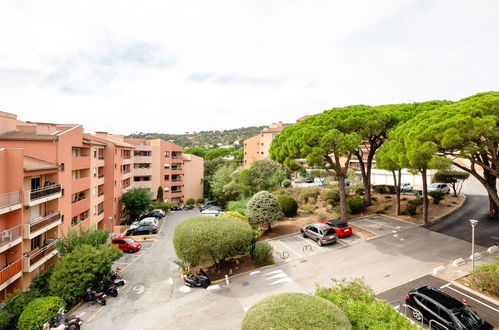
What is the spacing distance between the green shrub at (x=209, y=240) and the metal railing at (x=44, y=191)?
32.0ft

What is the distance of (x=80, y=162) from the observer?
972 inches

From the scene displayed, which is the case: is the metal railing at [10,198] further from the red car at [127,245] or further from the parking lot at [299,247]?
the parking lot at [299,247]

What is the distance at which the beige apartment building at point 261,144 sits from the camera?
217 ft

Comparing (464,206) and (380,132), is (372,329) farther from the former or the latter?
(464,206)

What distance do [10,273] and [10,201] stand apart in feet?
13.7

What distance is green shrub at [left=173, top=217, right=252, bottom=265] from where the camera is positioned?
16281mm

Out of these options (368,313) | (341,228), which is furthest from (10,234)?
(341,228)

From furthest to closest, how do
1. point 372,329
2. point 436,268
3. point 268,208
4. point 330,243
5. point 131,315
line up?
point 268,208
point 330,243
point 436,268
point 131,315
point 372,329

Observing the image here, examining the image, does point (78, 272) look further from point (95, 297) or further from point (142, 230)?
point (142, 230)

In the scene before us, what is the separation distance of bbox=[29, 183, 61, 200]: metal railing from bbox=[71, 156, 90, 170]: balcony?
12.2ft

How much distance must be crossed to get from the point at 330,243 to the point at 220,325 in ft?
37.4

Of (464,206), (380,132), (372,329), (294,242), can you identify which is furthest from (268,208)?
(464,206)

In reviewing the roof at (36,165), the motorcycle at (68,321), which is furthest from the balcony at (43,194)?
the motorcycle at (68,321)

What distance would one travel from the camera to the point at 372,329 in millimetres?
7605
